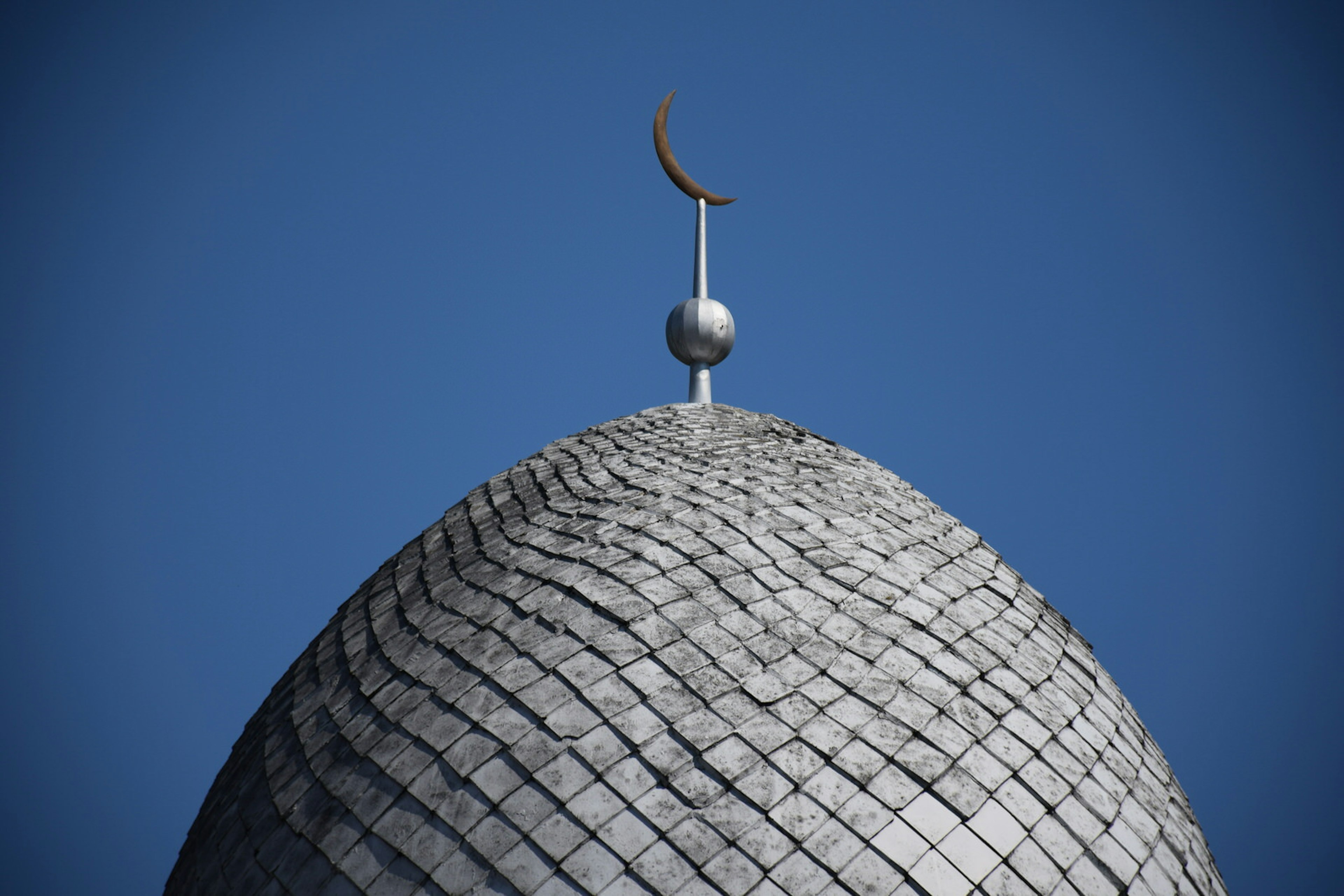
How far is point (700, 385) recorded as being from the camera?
7984 millimetres

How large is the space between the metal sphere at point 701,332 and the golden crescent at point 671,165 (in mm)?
1226

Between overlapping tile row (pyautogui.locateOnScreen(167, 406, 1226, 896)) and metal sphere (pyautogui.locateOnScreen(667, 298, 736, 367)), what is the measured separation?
1.91 m

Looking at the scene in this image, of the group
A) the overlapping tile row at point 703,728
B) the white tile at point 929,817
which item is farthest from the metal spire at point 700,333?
the white tile at point 929,817

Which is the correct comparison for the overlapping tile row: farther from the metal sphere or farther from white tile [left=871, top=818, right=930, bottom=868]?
the metal sphere

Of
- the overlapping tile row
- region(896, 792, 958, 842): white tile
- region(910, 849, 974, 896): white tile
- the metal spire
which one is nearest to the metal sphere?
the metal spire

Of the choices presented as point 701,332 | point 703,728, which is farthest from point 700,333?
point 703,728

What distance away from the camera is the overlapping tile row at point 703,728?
4.24 metres

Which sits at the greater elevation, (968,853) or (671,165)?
(671,165)

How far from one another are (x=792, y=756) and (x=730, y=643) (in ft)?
1.96

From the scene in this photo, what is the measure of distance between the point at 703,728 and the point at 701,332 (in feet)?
13.0

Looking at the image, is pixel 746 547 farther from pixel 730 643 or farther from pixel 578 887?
pixel 578 887

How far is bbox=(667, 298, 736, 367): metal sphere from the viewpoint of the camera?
8031mm

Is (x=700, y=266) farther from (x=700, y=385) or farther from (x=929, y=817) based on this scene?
(x=929, y=817)

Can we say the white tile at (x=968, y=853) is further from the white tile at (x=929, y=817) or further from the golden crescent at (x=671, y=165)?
the golden crescent at (x=671, y=165)
